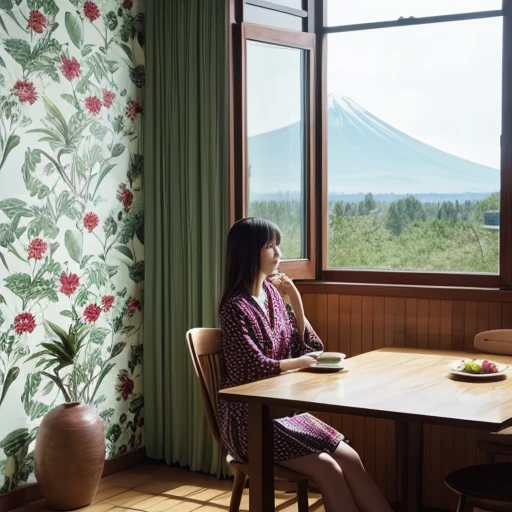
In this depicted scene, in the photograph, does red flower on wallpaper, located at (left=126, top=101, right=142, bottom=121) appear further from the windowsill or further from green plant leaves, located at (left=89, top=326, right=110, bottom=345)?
the windowsill

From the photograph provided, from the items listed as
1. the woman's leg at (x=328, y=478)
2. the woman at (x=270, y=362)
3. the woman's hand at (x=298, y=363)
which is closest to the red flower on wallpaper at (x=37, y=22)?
the woman at (x=270, y=362)

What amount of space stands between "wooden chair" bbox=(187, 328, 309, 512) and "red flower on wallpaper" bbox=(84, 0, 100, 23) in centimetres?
168

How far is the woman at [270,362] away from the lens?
2.68 m

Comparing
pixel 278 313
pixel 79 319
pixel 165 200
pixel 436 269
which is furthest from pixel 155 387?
pixel 436 269

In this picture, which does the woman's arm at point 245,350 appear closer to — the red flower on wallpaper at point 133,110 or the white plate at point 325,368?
the white plate at point 325,368

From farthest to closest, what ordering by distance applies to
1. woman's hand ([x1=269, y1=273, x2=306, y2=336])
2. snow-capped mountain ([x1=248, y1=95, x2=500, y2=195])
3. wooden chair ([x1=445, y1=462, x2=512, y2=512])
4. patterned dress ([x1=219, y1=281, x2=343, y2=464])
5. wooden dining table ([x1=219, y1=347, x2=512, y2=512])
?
snow-capped mountain ([x1=248, y1=95, x2=500, y2=195]) → woman's hand ([x1=269, y1=273, x2=306, y2=336]) → patterned dress ([x1=219, y1=281, x2=343, y2=464]) → wooden chair ([x1=445, y1=462, x2=512, y2=512]) → wooden dining table ([x1=219, y1=347, x2=512, y2=512])

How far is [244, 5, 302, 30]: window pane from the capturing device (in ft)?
12.9

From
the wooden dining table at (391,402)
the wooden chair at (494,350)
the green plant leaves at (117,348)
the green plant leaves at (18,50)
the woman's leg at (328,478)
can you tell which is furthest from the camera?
the green plant leaves at (117,348)

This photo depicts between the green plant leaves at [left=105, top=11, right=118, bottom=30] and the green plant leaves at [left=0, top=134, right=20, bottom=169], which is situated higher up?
the green plant leaves at [left=105, top=11, right=118, bottom=30]

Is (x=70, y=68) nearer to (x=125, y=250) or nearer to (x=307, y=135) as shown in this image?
(x=125, y=250)

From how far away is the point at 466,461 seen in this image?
11.8 ft

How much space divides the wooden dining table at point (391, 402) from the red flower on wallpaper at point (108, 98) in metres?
1.78

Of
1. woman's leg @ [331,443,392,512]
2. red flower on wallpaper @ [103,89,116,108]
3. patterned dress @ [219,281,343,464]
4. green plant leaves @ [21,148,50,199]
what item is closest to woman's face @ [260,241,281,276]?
patterned dress @ [219,281,343,464]

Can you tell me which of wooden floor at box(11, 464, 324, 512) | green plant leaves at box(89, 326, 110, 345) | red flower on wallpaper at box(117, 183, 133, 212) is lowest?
wooden floor at box(11, 464, 324, 512)
